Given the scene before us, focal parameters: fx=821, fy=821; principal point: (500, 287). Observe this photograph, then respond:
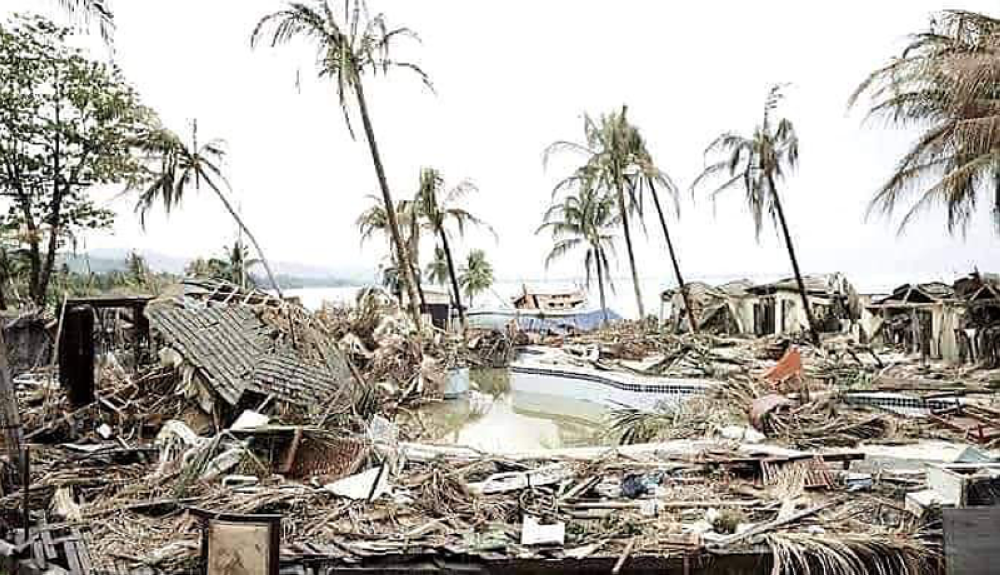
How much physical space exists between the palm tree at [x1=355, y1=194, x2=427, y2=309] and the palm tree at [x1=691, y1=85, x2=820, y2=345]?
8.28m

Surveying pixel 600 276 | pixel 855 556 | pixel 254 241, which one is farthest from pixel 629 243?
pixel 855 556

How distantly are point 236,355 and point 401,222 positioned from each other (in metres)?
14.6

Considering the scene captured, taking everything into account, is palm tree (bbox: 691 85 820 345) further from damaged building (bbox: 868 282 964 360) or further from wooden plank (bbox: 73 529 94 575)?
wooden plank (bbox: 73 529 94 575)

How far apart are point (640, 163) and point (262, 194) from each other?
11.9 m

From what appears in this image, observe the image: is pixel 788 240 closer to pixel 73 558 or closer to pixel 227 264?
pixel 73 558

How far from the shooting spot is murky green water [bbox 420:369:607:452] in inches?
476

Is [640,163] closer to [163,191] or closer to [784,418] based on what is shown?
[163,191]

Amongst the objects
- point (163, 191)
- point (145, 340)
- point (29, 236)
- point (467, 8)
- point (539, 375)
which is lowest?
point (539, 375)

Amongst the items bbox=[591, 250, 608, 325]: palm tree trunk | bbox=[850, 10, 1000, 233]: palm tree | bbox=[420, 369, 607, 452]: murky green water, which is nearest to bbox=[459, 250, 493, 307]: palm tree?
bbox=[591, 250, 608, 325]: palm tree trunk

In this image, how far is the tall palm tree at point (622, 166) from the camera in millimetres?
23031

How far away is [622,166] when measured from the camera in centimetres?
2430

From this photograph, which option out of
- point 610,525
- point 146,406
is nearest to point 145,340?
point 146,406

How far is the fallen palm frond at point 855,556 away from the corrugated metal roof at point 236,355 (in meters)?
6.48

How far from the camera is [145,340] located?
12289 mm
